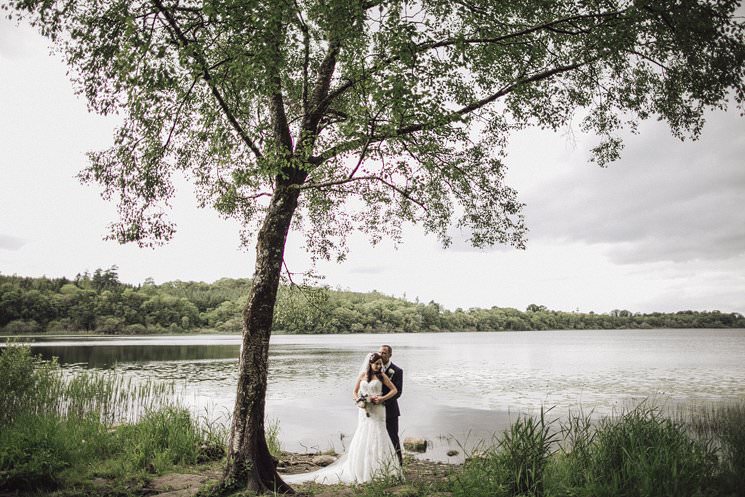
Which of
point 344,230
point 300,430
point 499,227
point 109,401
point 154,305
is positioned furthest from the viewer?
point 154,305

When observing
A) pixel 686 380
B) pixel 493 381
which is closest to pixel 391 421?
pixel 493 381

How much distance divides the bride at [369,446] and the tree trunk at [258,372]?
Result: 1.34 meters

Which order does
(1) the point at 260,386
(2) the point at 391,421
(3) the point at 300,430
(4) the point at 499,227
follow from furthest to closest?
(3) the point at 300,430
(4) the point at 499,227
(2) the point at 391,421
(1) the point at 260,386

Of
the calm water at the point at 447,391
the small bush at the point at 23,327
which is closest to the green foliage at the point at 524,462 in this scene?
the calm water at the point at 447,391

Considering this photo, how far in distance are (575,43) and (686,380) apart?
31.3 metres

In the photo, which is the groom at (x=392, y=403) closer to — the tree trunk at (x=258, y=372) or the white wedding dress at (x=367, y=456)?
the white wedding dress at (x=367, y=456)

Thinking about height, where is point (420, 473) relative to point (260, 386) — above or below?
below

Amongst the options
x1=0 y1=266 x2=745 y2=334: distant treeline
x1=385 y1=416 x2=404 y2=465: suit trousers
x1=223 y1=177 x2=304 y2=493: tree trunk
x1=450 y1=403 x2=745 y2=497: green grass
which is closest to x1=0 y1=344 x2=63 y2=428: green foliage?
x1=223 y1=177 x2=304 y2=493: tree trunk

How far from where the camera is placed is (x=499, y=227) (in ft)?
33.5

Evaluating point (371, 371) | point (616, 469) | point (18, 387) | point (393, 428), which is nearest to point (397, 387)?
point (371, 371)

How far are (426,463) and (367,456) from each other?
3.60 metres

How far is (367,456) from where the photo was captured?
8.80 meters

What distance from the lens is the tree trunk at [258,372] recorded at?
746cm

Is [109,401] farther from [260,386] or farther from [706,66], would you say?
[706,66]
